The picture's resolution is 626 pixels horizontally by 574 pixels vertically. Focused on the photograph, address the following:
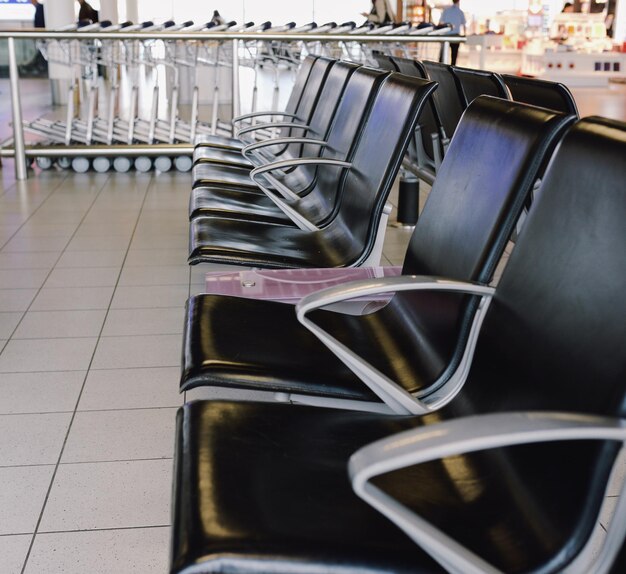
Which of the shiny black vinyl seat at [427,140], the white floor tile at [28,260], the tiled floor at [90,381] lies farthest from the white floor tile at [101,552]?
the shiny black vinyl seat at [427,140]

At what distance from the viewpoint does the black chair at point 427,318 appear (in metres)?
1.56

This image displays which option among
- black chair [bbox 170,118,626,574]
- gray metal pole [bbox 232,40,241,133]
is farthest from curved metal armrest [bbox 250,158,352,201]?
gray metal pole [bbox 232,40,241,133]

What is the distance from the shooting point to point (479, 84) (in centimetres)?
319

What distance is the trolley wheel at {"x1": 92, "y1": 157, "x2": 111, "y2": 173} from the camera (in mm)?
6363

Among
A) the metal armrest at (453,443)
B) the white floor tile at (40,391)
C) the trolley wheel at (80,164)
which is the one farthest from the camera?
the trolley wheel at (80,164)

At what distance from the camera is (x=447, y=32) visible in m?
6.36

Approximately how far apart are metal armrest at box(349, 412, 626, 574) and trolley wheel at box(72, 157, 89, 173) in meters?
5.77

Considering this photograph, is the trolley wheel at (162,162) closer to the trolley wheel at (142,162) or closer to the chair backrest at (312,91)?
the trolley wheel at (142,162)

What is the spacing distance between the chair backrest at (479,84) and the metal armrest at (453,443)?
6.66 feet

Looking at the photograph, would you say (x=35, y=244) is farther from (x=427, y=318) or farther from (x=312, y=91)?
(x=427, y=318)

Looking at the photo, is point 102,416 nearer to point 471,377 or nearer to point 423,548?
point 471,377

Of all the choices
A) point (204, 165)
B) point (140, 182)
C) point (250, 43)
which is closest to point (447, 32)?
point (250, 43)

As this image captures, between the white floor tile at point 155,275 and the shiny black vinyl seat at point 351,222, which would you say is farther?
the white floor tile at point 155,275

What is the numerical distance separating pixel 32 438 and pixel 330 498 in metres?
1.32
